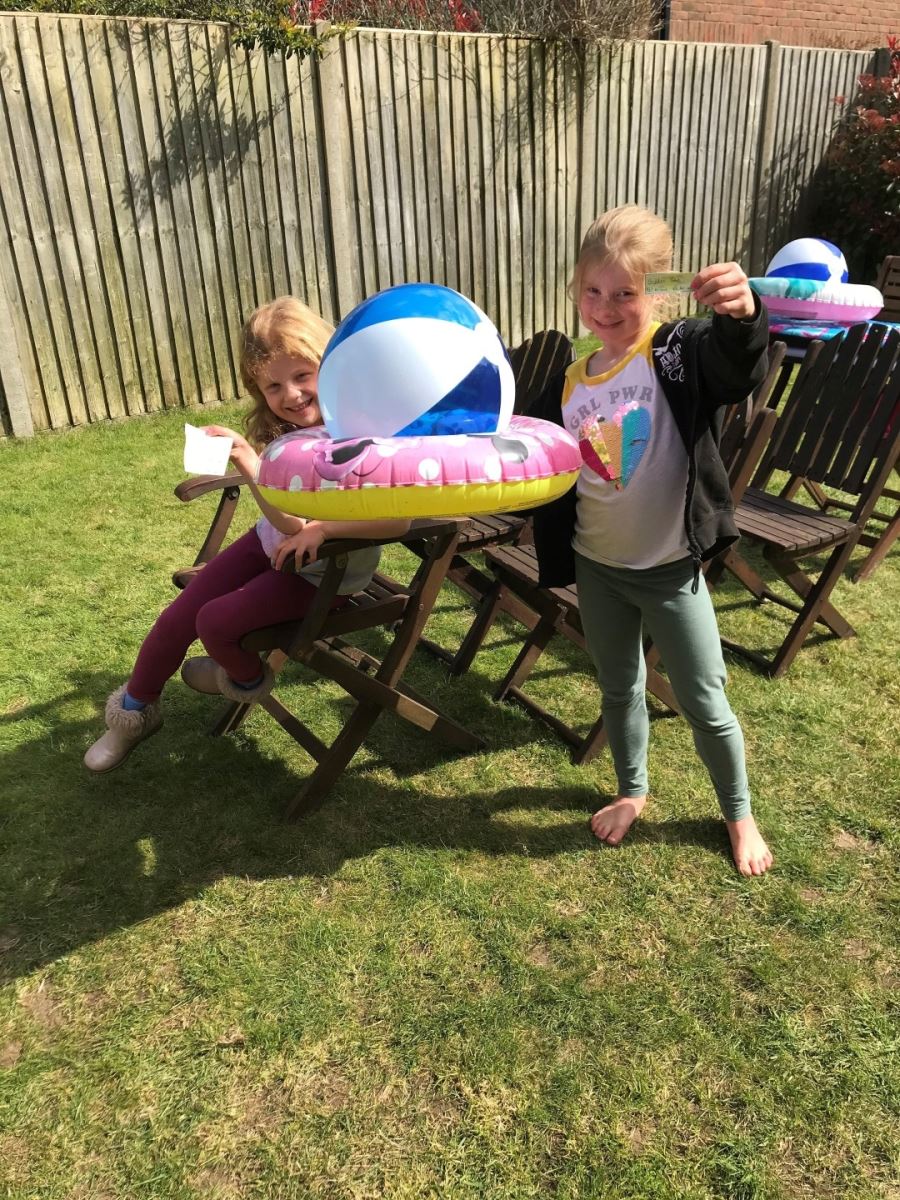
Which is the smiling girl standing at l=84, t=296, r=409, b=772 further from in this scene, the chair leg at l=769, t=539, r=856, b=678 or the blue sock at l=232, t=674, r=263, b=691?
the chair leg at l=769, t=539, r=856, b=678

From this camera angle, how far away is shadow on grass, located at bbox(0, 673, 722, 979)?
254cm

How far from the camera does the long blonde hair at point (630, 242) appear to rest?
6.51 ft

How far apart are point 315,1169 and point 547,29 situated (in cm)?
964

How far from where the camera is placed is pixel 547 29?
8555 mm

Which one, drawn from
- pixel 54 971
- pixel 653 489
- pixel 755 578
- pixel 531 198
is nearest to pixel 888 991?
pixel 653 489

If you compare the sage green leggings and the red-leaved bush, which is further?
the red-leaved bush

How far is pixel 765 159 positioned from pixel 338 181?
5362 millimetres

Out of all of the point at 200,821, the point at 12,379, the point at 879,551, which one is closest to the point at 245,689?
the point at 200,821

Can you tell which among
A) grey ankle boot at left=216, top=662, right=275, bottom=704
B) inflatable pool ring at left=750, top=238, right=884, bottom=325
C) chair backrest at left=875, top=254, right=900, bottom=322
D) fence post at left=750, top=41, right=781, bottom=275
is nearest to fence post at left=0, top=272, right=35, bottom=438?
grey ankle boot at left=216, top=662, right=275, bottom=704

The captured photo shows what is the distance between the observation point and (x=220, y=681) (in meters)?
2.74

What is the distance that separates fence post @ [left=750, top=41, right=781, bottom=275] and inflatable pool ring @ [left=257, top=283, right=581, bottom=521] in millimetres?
9184

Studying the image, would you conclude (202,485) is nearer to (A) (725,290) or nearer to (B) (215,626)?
(B) (215,626)

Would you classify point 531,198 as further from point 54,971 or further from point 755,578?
point 54,971

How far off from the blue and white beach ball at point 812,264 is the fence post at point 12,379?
5014 mm
